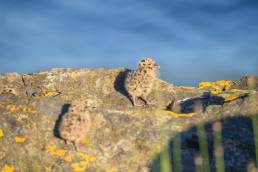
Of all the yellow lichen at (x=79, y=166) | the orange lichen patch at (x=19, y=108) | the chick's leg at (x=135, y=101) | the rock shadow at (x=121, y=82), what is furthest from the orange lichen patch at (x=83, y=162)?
the rock shadow at (x=121, y=82)

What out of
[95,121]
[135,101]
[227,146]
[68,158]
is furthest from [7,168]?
[227,146]

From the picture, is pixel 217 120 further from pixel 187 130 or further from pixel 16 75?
pixel 16 75

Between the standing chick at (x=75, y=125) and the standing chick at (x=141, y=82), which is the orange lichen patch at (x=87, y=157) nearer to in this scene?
the standing chick at (x=75, y=125)

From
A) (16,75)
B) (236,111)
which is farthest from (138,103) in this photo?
(16,75)

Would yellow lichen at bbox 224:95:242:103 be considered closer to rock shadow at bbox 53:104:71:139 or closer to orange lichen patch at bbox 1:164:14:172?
rock shadow at bbox 53:104:71:139

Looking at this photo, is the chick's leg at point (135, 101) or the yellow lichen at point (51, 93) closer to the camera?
the chick's leg at point (135, 101)

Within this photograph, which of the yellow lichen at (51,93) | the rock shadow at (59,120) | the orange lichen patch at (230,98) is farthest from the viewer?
the yellow lichen at (51,93)

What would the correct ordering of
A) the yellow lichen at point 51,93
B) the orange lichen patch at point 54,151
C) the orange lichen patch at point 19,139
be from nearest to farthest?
the orange lichen patch at point 54,151, the orange lichen patch at point 19,139, the yellow lichen at point 51,93

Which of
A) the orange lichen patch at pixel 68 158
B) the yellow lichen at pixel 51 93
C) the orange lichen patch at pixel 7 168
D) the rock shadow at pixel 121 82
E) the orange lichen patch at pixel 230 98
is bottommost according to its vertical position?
the orange lichen patch at pixel 7 168
